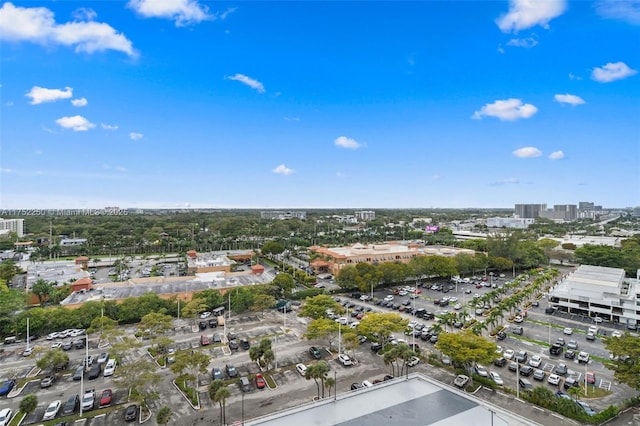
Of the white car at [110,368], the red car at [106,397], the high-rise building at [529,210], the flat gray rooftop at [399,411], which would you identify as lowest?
the white car at [110,368]

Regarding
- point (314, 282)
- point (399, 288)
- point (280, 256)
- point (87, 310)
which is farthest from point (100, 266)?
point (399, 288)

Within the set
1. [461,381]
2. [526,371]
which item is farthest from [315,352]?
[526,371]

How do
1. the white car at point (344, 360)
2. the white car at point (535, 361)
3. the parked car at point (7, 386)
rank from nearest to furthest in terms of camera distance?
1. the parked car at point (7, 386)
2. the white car at point (344, 360)
3. the white car at point (535, 361)

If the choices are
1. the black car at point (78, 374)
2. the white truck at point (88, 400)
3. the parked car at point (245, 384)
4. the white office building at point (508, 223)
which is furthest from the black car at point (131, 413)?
the white office building at point (508, 223)

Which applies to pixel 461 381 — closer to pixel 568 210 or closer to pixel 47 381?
pixel 47 381

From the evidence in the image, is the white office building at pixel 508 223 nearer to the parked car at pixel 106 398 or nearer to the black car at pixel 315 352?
the black car at pixel 315 352

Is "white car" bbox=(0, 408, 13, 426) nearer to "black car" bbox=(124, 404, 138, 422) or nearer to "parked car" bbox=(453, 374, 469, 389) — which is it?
"black car" bbox=(124, 404, 138, 422)

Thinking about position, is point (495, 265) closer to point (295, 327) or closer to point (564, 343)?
point (564, 343)
